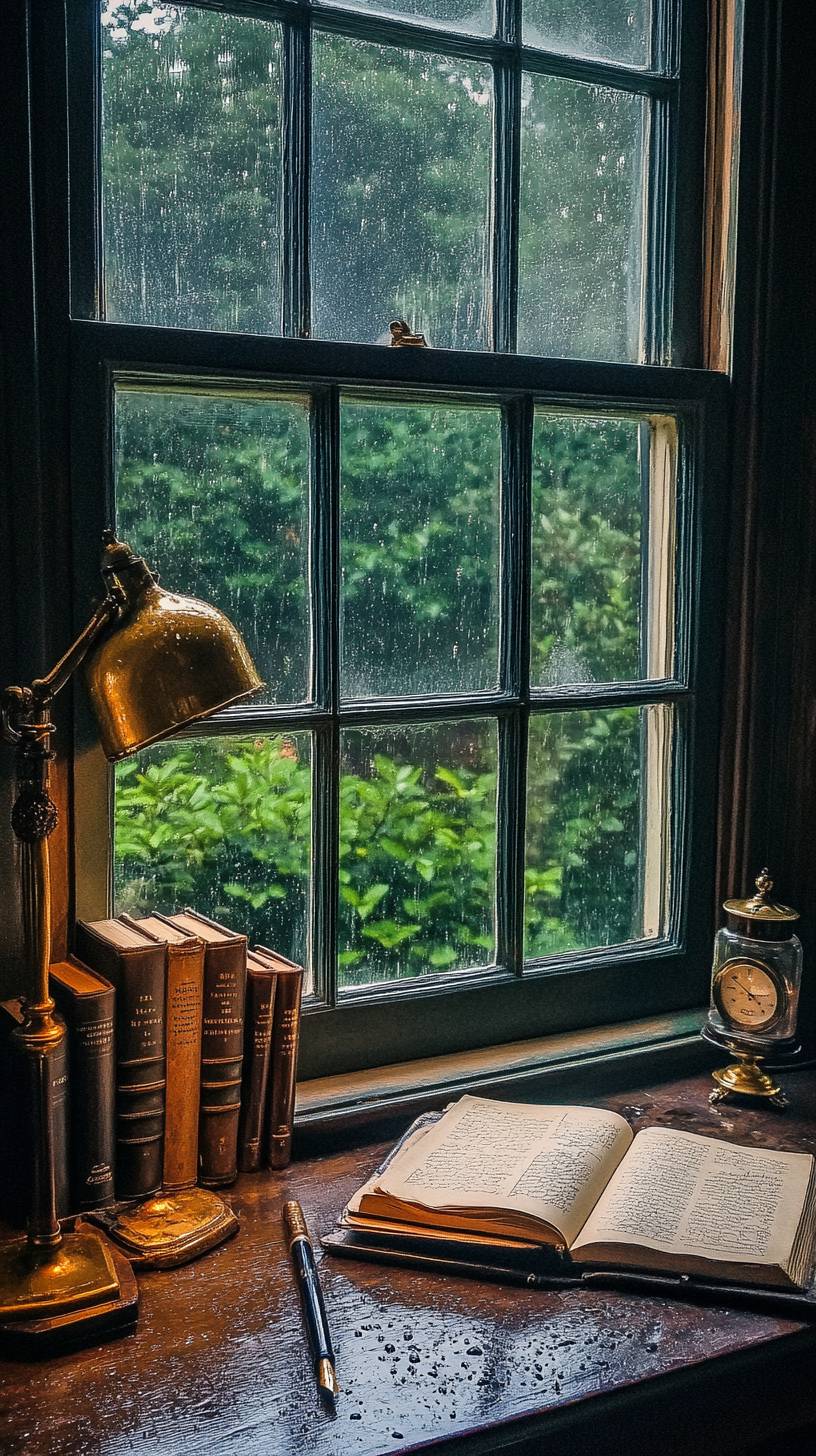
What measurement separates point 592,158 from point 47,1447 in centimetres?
173

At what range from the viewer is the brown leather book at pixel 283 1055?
1527 millimetres

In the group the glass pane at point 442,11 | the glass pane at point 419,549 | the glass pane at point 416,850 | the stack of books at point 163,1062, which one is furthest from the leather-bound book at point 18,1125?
the glass pane at point 442,11

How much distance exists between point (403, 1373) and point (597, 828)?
3.10 feet

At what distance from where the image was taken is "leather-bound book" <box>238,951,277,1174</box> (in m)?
1.51

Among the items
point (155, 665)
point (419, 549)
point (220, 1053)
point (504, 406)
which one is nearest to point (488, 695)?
point (419, 549)

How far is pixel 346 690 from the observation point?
1.74 meters

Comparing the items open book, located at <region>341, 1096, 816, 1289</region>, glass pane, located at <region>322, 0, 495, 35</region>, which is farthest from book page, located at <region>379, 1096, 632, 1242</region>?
glass pane, located at <region>322, 0, 495, 35</region>

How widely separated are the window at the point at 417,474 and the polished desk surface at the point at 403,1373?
487 mm

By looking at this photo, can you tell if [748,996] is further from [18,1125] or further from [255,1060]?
[18,1125]

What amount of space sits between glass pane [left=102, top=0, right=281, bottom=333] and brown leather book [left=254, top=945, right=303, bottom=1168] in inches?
32.3

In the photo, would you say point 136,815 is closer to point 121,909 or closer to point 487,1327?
point 121,909

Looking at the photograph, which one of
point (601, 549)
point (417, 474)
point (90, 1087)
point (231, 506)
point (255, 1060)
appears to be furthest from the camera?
point (601, 549)

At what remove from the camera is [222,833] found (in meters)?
1.67

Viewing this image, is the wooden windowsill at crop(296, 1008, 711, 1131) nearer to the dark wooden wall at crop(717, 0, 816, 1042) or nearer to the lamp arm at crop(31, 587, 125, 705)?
the dark wooden wall at crop(717, 0, 816, 1042)
